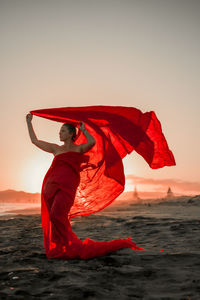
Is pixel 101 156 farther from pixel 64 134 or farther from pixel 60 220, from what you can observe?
pixel 60 220

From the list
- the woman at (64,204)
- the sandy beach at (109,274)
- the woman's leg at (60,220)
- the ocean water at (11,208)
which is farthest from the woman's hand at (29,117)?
the ocean water at (11,208)

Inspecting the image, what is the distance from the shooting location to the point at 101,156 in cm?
521

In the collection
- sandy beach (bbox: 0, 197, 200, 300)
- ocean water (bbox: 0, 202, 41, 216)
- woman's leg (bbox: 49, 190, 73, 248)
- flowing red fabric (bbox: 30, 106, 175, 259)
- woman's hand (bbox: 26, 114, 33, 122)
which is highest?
woman's hand (bbox: 26, 114, 33, 122)

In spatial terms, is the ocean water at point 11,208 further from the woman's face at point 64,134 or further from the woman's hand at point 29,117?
the woman's face at point 64,134

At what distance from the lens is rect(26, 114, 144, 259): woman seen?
13.1 feet

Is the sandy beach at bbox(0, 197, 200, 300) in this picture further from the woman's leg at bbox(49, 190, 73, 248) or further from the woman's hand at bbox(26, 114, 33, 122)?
the woman's hand at bbox(26, 114, 33, 122)

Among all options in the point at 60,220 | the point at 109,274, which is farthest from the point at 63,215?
the point at 109,274

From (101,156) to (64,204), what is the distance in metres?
1.38

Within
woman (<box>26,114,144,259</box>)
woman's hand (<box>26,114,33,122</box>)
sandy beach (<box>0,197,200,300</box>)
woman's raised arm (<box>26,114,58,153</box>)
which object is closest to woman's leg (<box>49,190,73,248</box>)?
woman (<box>26,114,144,259</box>)

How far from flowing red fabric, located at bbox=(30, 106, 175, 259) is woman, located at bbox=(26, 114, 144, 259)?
15mm

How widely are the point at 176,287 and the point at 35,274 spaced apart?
150cm

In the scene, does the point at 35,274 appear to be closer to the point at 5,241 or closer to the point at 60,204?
the point at 60,204

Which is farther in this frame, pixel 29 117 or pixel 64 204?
pixel 29 117

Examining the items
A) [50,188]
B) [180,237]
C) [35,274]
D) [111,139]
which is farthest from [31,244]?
[180,237]
